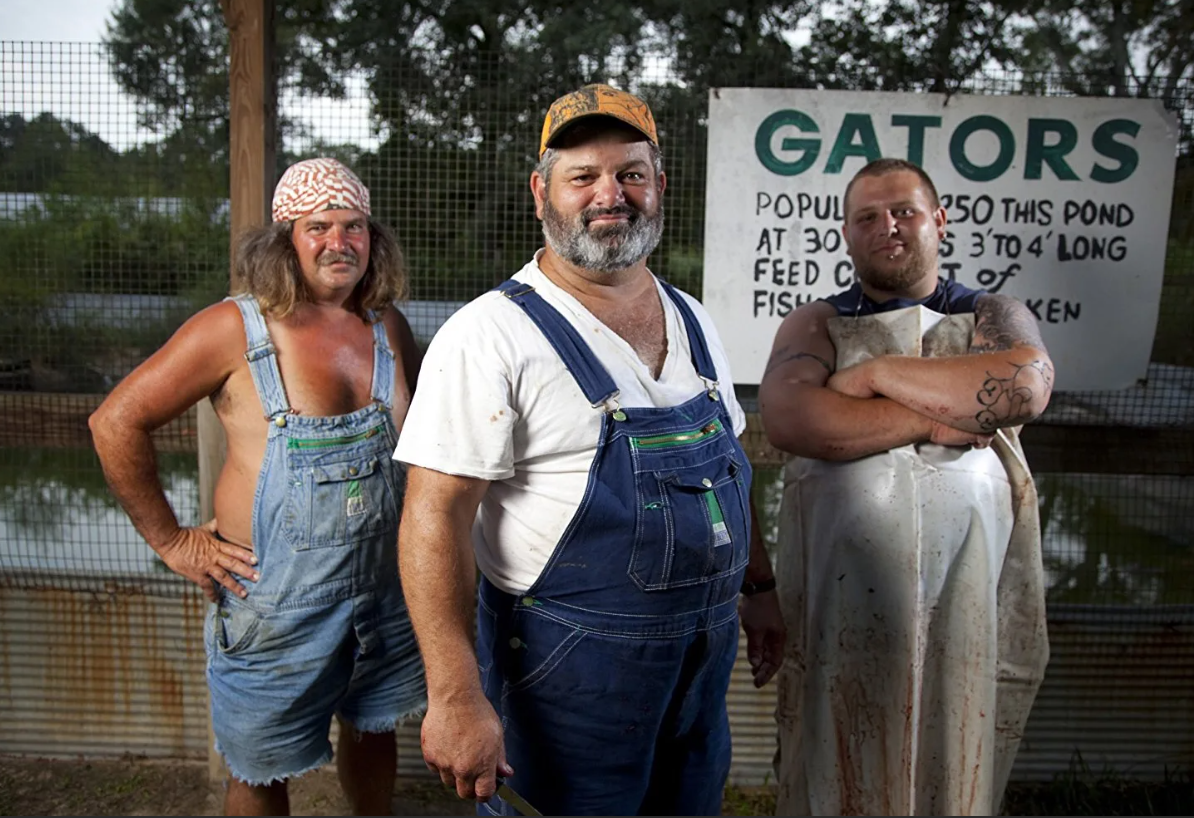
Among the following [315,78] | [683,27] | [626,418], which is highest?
[683,27]

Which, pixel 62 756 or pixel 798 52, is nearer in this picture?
pixel 798 52

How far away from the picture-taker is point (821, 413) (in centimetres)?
Answer: 218

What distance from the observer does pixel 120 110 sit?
2.98 metres

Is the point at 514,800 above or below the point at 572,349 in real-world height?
below

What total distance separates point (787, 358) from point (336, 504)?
1.23 metres

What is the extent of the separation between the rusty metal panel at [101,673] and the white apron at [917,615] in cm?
226

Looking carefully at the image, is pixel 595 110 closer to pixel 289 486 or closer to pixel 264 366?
pixel 264 366

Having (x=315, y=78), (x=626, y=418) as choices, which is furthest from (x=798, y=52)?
(x=626, y=418)

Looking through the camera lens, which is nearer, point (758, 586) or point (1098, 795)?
point (758, 586)

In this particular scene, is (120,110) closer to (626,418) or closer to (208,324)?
(208,324)

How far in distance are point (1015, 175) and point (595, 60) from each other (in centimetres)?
146

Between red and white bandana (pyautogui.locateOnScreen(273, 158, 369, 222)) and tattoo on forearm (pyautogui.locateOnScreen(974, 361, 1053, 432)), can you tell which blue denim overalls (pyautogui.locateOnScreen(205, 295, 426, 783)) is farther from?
tattoo on forearm (pyautogui.locateOnScreen(974, 361, 1053, 432))

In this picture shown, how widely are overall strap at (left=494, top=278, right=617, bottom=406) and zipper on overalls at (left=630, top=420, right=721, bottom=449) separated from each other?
11cm

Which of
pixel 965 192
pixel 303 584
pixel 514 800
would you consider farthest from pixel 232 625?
pixel 965 192
